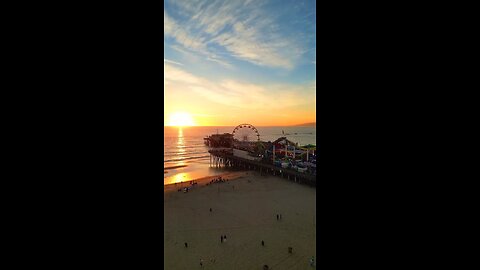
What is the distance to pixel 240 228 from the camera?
8.80 meters

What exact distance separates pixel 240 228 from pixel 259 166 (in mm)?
13087

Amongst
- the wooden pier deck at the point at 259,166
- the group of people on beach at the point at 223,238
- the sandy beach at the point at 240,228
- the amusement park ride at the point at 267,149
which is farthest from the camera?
the amusement park ride at the point at 267,149

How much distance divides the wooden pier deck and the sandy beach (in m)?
1.14

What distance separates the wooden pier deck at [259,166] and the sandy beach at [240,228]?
114cm

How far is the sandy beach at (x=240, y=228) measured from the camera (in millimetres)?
6742

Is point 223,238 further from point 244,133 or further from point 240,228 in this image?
point 244,133

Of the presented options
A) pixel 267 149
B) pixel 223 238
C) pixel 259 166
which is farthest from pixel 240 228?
pixel 267 149

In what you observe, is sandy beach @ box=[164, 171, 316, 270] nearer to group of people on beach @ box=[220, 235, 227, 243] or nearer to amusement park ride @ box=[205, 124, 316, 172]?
group of people on beach @ box=[220, 235, 227, 243]

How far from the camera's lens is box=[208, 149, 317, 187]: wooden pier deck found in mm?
16131

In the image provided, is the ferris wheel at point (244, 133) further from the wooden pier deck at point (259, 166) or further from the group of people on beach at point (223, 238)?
the group of people on beach at point (223, 238)

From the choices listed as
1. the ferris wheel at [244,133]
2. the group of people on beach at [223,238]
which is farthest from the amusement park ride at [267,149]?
the group of people on beach at [223,238]

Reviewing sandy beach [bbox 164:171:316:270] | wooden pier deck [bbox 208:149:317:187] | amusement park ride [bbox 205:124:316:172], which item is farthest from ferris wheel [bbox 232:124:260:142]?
sandy beach [bbox 164:171:316:270]
